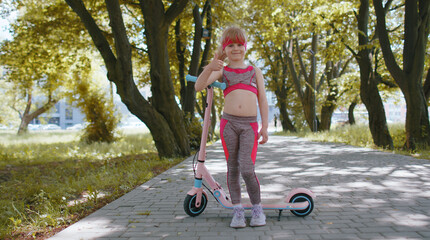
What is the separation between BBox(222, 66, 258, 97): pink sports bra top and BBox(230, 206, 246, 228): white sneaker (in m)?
1.16

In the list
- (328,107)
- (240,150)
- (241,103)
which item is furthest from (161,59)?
(328,107)

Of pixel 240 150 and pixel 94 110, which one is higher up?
pixel 94 110

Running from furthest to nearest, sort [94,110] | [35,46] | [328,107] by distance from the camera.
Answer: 1. [328,107]
2. [94,110]
3. [35,46]

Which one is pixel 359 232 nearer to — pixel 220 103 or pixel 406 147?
pixel 406 147

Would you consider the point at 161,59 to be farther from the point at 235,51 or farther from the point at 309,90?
the point at 309,90

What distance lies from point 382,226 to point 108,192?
360cm

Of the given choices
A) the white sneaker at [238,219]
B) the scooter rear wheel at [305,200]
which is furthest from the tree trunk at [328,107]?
the white sneaker at [238,219]

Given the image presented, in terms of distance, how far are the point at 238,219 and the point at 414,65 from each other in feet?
29.1

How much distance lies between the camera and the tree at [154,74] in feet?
26.5

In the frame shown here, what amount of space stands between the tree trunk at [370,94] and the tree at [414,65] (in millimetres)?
989

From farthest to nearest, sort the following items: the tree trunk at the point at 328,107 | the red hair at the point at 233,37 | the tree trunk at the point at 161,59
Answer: the tree trunk at the point at 328,107 < the tree trunk at the point at 161,59 < the red hair at the point at 233,37

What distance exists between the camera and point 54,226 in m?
3.39

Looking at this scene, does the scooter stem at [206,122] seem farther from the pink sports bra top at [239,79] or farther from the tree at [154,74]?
the tree at [154,74]

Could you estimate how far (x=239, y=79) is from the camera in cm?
338
